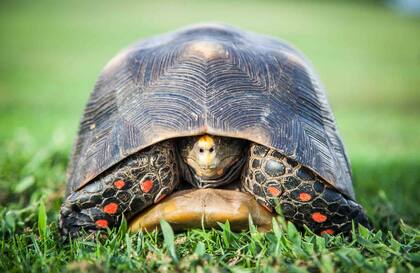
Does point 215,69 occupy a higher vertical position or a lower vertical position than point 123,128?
higher

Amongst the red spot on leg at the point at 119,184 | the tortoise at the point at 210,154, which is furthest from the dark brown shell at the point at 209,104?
the red spot on leg at the point at 119,184

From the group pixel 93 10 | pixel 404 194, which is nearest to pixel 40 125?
pixel 404 194

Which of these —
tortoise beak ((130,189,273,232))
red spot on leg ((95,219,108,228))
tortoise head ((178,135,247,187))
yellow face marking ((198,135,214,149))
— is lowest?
red spot on leg ((95,219,108,228))

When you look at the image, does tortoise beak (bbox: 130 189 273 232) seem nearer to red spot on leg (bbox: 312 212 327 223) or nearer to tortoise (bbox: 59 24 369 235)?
tortoise (bbox: 59 24 369 235)

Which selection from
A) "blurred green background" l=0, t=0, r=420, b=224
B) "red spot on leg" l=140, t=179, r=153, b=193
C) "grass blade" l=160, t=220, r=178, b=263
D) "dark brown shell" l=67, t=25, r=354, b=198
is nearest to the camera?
"grass blade" l=160, t=220, r=178, b=263

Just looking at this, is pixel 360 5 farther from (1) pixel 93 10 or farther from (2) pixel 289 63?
(2) pixel 289 63

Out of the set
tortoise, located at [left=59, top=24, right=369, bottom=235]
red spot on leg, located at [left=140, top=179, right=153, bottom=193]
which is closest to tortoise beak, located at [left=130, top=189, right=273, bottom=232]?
tortoise, located at [left=59, top=24, right=369, bottom=235]

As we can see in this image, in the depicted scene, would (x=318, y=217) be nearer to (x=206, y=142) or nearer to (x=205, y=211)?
(x=205, y=211)
